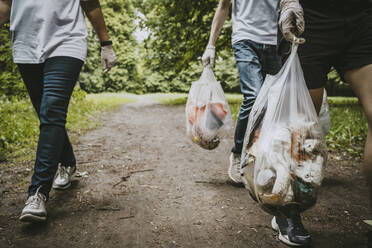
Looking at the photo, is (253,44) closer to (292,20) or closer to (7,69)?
(292,20)

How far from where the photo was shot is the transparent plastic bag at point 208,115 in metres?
2.22

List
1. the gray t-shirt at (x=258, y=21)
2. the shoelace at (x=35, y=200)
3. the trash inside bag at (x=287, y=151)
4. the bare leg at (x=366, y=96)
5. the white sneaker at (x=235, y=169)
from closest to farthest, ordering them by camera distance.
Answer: the trash inside bag at (x=287, y=151)
the bare leg at (x=366, y=96)
the shoelace at (x=35, y=200)
the gray t-shirt at (x=258, y=21)
the white sneaker at (x=235, y=169)

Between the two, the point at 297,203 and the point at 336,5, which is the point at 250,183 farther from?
the point at 336,5

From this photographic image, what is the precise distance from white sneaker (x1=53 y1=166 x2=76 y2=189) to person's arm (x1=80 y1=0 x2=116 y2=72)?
0.89 meters

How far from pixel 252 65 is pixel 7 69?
5598 millimetres

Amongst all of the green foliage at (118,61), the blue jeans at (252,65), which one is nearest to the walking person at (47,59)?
the blue jeans at (252,65)

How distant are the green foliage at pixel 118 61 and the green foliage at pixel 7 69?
16830 mm

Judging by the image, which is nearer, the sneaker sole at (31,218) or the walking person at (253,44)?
the sneaker sole at (31,218)

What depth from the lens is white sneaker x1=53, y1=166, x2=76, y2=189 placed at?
222 centimetres

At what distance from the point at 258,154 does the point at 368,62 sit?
71 cm

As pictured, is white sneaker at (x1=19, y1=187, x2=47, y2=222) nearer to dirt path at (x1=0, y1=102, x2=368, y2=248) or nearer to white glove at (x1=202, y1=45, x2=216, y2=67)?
dirt path at (x1=0, y1=102, x2=368, y2=248)

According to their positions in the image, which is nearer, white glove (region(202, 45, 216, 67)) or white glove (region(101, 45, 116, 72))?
white glove (region(101, 45, 116, 72))

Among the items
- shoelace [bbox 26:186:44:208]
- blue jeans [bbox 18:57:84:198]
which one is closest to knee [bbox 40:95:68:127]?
blue jeans [bbox 18:57:84:198]

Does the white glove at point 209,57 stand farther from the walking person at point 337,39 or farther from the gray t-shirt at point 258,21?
the walking person at point 337,39
